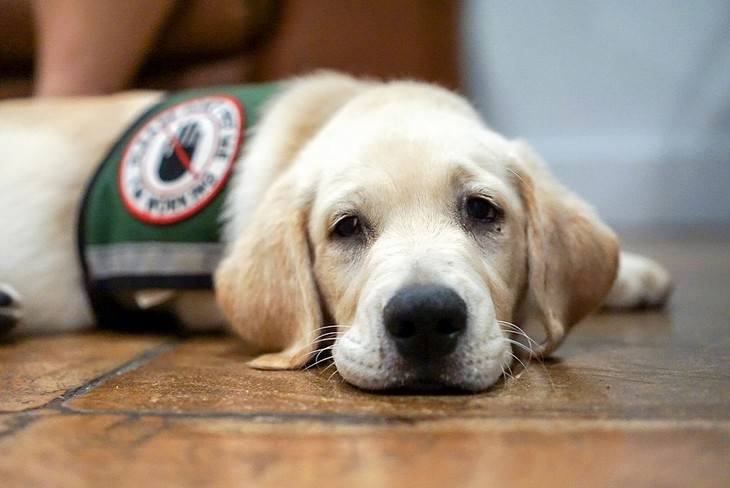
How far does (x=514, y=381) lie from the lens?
1.58m

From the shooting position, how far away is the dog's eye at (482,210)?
1.80m

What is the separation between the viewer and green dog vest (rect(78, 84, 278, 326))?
91.3 inches

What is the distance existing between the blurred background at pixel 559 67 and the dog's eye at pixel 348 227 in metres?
2.26

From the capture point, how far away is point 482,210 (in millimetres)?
1812

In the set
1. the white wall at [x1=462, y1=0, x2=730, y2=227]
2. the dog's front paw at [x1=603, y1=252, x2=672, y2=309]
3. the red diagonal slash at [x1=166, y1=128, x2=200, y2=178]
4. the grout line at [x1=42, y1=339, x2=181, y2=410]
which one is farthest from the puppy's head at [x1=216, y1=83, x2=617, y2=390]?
the white wall at [x1=462, y1=0, x2=730, y2=227]

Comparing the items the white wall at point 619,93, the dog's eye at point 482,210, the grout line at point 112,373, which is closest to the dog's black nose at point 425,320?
the dog's eye at point 482,210

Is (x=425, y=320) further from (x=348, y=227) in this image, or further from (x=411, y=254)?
(x=348, y=227)

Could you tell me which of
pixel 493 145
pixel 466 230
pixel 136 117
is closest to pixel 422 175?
pixel 466 230

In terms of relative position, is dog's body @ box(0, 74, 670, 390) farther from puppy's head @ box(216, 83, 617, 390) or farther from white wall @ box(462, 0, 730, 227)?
white wall @ box(462, 0, 730, 227)

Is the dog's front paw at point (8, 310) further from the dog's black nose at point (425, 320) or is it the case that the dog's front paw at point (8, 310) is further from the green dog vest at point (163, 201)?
the dog's black nose at point (425, 320)

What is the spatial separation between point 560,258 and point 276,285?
0.68 m

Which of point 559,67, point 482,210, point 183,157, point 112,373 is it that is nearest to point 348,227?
point 482,210

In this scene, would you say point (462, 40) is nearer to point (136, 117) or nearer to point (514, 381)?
point (136, 117)

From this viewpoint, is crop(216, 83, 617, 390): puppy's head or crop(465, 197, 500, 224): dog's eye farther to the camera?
crop(465, 197, 500, 224): dog's eye
